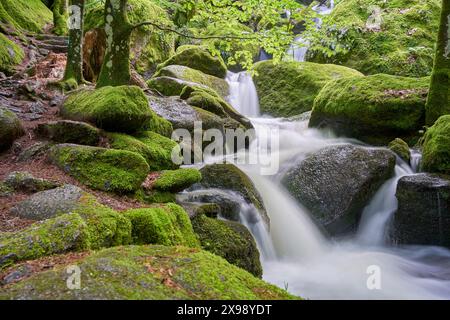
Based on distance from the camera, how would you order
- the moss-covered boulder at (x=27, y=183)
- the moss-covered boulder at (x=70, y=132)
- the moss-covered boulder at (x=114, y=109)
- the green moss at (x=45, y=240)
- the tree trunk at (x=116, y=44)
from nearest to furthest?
the green moss at (x=45, y=240) → the moss-covered boulder at (x=27, y=183) → the moss-covered boulder at (x=70, y=132) → the moss-covered boulder at (x=114, y=109) → the tree trunk at (x=116, y=44)

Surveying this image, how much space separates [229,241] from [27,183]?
2586 millimetres

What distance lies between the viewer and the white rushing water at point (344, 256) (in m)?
5.22

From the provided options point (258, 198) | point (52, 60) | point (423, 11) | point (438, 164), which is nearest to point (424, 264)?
point (438, 164)

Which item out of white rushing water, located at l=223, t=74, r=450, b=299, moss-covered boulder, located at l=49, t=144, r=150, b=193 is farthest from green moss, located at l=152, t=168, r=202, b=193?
white rushing water, located at l=223, t=74, r=450, b=299

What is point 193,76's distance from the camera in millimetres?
13539

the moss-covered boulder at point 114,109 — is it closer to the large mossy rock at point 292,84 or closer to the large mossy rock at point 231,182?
the large mossy rock at point 231,182

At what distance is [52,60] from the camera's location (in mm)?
10672

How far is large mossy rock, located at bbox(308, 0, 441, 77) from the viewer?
15500 mm

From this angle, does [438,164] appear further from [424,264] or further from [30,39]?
[30,39]

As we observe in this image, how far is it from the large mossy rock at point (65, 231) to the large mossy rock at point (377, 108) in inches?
309

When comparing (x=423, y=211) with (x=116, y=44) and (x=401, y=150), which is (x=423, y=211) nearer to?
(x=401, y=150)

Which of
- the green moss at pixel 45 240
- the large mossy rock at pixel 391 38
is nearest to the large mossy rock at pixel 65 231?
the green moss at pixel 45 240

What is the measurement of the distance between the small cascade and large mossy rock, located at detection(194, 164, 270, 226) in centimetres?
860
